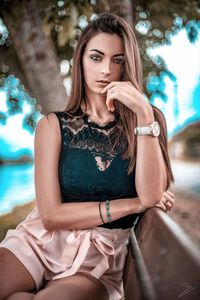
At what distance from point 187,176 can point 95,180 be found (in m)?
17.0

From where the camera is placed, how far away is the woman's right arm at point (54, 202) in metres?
1.66

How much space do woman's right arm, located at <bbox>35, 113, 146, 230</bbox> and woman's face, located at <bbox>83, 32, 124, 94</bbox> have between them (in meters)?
0.27

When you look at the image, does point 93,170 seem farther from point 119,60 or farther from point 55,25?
point 55,25

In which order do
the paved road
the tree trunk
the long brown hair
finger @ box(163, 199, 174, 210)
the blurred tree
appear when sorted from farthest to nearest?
the paved road < the tree trunk < the blurred tree < the long brown hair < finger @ box(163, 199, 174, 210)

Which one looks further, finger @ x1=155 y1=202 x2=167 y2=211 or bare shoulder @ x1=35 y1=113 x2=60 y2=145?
bare shoulder @ x1=35 y1=113 x2=60 y2=145

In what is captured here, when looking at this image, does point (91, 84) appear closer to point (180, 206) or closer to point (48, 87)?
point (48, 87)

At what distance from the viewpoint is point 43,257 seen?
1.67 m

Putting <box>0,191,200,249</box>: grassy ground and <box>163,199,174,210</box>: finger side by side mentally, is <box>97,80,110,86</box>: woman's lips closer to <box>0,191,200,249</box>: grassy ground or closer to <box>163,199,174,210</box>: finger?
<box>163,199,174,210</box>: finger

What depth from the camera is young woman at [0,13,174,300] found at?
1.63 m

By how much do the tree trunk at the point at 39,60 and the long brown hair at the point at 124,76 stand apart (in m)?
1.26

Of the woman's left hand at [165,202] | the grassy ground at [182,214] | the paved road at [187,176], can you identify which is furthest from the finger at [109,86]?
the paved road at [187,176]

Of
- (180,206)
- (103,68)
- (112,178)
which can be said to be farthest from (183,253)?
(180,206)

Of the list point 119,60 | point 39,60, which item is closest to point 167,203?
point 119,60

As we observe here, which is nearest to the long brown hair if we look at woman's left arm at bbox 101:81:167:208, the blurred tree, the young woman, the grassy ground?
the young woman
